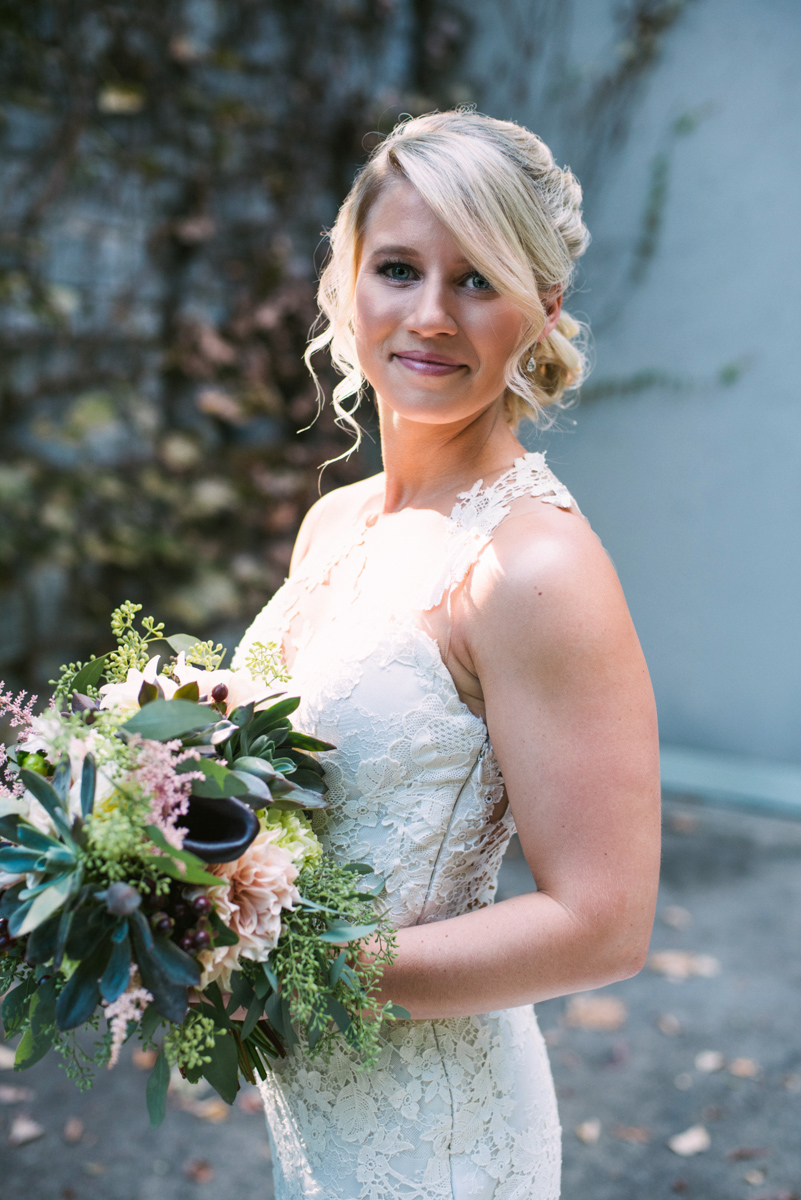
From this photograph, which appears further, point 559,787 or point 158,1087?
point 559,787

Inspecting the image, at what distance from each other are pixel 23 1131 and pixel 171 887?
2261mm

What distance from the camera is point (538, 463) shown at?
1535mm

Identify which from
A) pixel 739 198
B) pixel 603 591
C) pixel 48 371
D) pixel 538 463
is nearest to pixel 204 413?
pixel 48 371

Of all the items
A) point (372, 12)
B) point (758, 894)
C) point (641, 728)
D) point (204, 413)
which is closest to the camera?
point (641, 728)

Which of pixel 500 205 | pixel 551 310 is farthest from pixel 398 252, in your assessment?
pixel 551 310

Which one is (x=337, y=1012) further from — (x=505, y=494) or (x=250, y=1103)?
(x=250, y=1103)

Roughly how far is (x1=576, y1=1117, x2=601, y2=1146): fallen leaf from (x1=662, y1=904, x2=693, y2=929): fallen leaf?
1.27m

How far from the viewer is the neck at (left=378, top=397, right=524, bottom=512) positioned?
1620 millimetres

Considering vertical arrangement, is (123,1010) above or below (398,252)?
below

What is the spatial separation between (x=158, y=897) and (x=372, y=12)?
553 centimetres

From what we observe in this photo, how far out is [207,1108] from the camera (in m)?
3.02

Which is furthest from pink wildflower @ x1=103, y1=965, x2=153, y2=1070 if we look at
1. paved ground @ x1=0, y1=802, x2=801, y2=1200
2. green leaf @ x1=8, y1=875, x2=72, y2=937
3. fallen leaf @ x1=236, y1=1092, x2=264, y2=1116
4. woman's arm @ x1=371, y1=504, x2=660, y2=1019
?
fallen leaf @ x1=236, y1=1092, x2=264, y2=1116

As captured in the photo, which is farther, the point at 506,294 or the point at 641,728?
the point at 506,294

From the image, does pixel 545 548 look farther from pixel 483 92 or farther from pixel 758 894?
pixel 483 92
